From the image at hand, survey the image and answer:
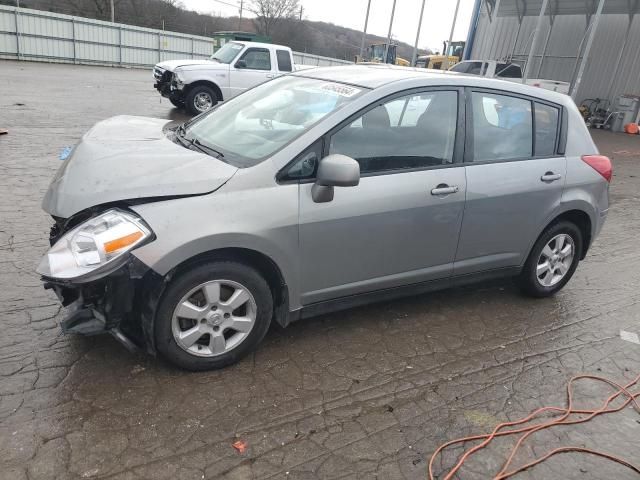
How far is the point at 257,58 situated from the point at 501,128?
10736 mm

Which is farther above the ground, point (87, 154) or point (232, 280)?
point (87, 154)

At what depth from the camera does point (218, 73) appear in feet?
42.1

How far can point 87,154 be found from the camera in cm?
301

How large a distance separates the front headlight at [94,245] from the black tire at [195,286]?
0.32 metres

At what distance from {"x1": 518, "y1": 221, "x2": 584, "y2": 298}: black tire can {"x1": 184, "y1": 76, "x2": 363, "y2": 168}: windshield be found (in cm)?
205

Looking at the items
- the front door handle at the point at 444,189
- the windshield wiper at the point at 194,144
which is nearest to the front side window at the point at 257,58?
the windshield wiper at the point at 194,144

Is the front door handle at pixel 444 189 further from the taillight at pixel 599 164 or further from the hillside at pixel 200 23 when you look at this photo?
the hillside at pixel 200 23

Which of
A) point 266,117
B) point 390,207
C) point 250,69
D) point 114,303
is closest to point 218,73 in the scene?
point 250,69

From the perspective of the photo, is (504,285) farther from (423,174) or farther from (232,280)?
(232,280)

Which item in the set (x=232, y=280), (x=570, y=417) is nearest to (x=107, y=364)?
(x=232, y=280)

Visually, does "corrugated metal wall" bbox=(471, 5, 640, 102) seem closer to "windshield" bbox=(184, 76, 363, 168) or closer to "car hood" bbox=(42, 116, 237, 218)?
"windshield" bbox=(184, 76, 363, 168)

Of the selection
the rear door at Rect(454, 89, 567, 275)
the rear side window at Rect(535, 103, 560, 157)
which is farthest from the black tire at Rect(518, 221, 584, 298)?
the rear side window at Rect(535, 103, 560, 157)

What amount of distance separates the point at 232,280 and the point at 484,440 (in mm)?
1600

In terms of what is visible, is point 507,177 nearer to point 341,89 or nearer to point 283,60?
point 341,89
